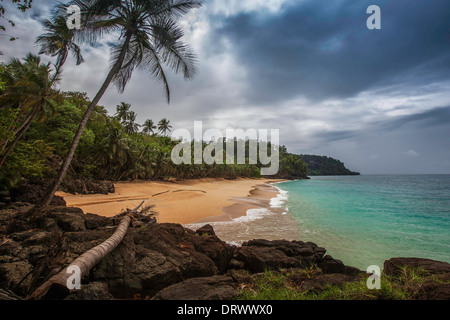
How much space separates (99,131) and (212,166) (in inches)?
1284

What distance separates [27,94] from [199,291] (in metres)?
10.6

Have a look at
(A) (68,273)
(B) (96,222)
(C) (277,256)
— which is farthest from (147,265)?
(C) (277,256)

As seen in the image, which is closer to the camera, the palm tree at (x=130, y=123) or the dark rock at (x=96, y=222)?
the dark rock at (x=96, y=222)

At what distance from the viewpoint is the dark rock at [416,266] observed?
363 cm

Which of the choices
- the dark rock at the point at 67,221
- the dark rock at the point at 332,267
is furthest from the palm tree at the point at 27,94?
the dark rock at the point at 332,267

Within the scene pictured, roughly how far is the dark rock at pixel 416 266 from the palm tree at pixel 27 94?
39.4 feet

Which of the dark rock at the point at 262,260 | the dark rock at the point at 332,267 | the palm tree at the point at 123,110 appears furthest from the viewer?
the palm tree at the point at 123,110

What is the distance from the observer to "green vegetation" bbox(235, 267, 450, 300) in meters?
2.64

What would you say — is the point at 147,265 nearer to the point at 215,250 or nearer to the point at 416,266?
the point at 215,250

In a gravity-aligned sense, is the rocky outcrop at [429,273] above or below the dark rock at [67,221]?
below

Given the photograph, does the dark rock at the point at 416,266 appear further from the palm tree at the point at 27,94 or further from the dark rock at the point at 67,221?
the palm tree at the point at 27,94

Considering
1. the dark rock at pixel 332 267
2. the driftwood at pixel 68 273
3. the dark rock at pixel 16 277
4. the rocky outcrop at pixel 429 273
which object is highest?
the driftwood at pixel 68 273

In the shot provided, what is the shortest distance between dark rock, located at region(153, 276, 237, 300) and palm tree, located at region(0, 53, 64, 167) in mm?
8848
